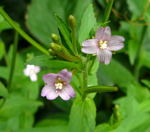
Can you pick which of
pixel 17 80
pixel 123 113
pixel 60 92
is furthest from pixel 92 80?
pixel 17 80

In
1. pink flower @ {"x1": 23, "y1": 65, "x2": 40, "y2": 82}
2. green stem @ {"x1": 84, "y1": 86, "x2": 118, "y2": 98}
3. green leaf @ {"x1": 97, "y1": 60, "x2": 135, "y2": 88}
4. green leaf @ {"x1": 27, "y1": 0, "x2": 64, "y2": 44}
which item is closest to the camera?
green stem @ {"x1": 84, "y1": 86, "x2": 118, "y2": 98}

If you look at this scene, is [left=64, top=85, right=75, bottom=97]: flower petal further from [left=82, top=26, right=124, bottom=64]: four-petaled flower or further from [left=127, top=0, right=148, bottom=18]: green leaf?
[left=127, top=0, right=148, bottom=18]: green leaf

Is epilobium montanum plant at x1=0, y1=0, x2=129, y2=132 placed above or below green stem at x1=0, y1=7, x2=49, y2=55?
below

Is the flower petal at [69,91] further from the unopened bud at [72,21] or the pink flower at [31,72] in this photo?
→ the pink flower at [31,72]

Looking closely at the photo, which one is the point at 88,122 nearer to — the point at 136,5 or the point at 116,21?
the point at 136,5

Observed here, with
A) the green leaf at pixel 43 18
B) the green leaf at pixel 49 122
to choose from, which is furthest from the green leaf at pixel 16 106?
the green leaf at pixel 43 18

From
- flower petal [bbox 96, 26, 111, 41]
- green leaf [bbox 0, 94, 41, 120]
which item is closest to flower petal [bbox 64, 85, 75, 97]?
flower petal [bbox 96, 26, 111, 41]

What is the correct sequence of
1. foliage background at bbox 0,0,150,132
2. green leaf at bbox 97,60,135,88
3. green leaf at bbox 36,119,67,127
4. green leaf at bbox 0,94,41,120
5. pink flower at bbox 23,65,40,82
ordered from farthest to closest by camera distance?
green leaf at bbox 97,60,135,88
green leaf at bbox 36,119,67,127
pink flower at bbox 23,65,40,82
green leaf at bbox 0,94,41,120
foliage background at bbox 0,0,150,132

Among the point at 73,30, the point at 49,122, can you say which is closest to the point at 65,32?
the point at 73,30

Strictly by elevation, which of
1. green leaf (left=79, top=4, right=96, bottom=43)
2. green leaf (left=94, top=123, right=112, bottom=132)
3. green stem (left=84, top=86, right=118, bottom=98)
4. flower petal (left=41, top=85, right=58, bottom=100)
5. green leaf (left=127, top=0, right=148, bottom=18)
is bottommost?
green leaf (left=94, top=123, right=112, bottom=132)
